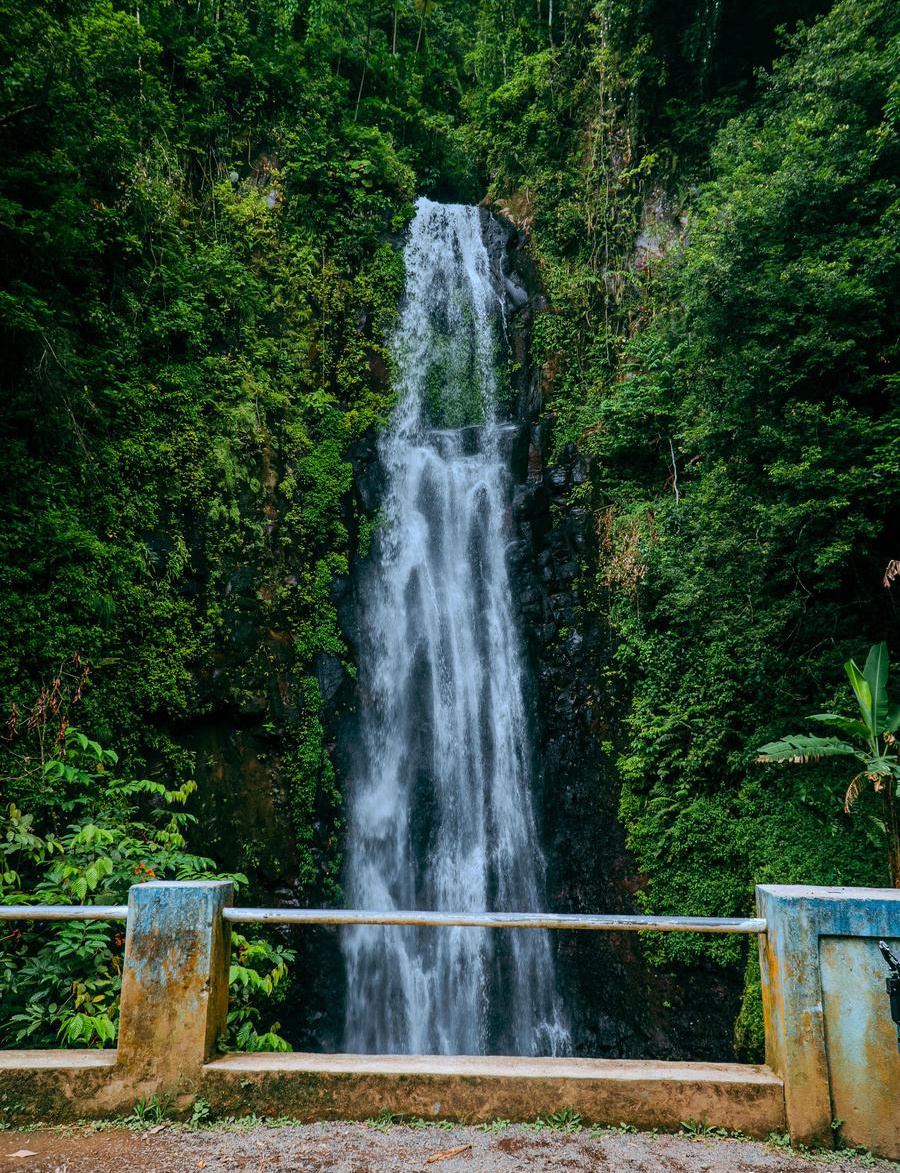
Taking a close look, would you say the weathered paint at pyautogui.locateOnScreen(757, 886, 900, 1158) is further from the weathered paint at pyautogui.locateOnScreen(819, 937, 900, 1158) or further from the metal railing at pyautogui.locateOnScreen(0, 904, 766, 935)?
the metal railing at pyautogui.locateOnScreen(0, 904, 766, 935)

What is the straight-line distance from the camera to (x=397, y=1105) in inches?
126

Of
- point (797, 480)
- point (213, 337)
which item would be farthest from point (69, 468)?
point (797, 480)

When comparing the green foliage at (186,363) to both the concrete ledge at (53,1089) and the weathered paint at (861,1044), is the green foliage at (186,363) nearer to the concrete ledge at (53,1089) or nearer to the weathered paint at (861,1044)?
the concrete ledge at (53,1089)

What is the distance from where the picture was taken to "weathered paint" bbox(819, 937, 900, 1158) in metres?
3.08

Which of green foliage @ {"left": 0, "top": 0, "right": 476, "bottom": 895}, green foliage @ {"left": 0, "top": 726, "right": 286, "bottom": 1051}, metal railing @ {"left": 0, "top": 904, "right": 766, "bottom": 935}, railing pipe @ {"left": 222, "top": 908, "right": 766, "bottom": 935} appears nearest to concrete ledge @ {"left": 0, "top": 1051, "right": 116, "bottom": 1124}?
green foliage @ {"left": 0, "top": 726, "right": 286, "bottom": 1051}

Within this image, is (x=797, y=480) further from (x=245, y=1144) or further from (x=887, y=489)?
(x=245, y=1144)

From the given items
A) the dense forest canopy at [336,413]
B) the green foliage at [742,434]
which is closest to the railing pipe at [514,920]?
the dense forest canopy at [336,413]

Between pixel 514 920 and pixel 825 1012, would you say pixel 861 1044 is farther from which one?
pixel 514 920

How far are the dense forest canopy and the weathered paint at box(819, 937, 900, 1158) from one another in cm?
421

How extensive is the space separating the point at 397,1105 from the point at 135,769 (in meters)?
5.69

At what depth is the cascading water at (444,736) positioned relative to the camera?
8734 mm

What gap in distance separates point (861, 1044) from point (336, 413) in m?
10.8

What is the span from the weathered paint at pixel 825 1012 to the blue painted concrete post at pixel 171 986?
281 cm

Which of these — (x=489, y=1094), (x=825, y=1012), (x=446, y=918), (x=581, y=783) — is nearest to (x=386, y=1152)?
(x=489, y=1094)
